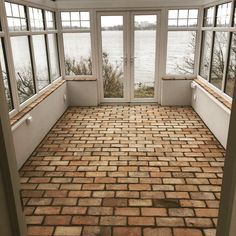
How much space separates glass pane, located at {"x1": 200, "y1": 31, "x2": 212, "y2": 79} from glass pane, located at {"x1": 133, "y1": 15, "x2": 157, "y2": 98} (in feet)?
3.43

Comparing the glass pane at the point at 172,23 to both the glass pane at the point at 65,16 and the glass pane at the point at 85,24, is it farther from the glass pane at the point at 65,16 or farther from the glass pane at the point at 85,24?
the glass pane at the point at 65,16

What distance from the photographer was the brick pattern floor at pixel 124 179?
100 inches

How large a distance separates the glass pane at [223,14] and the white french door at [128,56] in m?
1.44

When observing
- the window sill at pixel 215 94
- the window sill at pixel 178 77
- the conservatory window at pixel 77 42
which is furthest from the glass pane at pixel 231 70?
the conservatory window at pixel 77 42

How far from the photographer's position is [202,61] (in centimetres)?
577

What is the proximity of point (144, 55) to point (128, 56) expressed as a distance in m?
0.36

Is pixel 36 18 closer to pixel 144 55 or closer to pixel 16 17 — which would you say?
pixel 16 17

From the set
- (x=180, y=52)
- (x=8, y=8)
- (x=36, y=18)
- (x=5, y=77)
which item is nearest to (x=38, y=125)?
(x=5, y=77)

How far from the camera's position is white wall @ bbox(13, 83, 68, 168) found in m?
3.54

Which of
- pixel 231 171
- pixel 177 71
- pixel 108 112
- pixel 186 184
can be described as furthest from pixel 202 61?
pixel 231 171

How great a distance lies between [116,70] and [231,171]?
5373 mm

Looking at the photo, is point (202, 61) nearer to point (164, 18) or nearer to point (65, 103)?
point (164, 18)

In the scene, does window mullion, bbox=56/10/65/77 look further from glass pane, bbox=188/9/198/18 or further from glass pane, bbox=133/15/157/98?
glass pane, bbox=188/9/198/18

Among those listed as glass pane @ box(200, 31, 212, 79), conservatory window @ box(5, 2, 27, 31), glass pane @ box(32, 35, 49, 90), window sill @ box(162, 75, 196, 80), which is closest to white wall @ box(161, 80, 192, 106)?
window sill @ box(162, 75, 196, 80)
